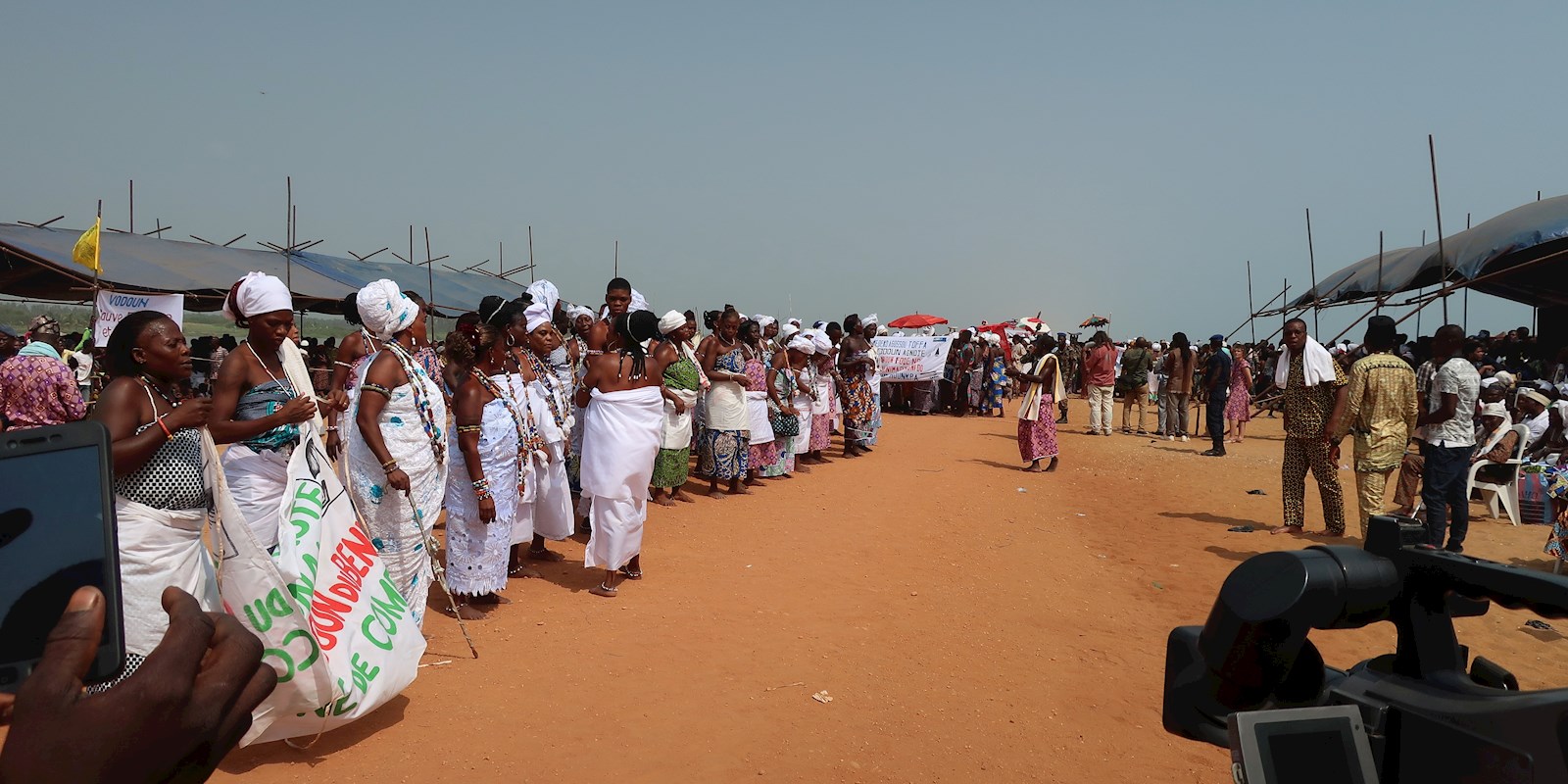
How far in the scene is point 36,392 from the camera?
626cm

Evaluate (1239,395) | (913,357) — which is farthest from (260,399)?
(913,357)

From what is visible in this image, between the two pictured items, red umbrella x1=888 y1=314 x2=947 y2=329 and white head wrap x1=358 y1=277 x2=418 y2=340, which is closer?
white head wrap x1=358 y1=277 x2=418 y2=340

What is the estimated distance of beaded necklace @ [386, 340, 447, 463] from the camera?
4672 mm

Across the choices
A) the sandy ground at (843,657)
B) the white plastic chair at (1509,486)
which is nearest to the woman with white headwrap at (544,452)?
the sandy ground at (843,657)

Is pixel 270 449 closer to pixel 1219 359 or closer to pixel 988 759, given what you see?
pixel 988 759

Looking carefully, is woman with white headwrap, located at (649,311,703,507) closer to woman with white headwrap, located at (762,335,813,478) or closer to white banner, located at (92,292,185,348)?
woman with white headwrap, located at (762,335,813,478)

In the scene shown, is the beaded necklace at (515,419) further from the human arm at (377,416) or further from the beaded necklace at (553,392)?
the beaded necklace at (553,392)

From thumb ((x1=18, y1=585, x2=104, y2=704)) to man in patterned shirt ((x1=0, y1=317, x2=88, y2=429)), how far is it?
21.3 ft

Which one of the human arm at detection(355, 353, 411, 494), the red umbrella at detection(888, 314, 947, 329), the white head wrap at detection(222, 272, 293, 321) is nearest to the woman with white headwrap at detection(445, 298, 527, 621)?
the human arm at detection(355, 353, 411, 494)

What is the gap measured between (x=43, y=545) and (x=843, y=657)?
13.9 ft

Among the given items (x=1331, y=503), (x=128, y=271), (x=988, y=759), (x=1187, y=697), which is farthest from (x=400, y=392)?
(x=128, y=271)

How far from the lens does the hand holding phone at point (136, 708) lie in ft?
3.38

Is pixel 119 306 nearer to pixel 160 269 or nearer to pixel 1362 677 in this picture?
pixel 160 269

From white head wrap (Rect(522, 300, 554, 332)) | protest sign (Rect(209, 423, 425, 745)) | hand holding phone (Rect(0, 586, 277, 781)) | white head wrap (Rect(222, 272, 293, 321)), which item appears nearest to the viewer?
hand holding phone (Rect(0, 586, 277, 781))
